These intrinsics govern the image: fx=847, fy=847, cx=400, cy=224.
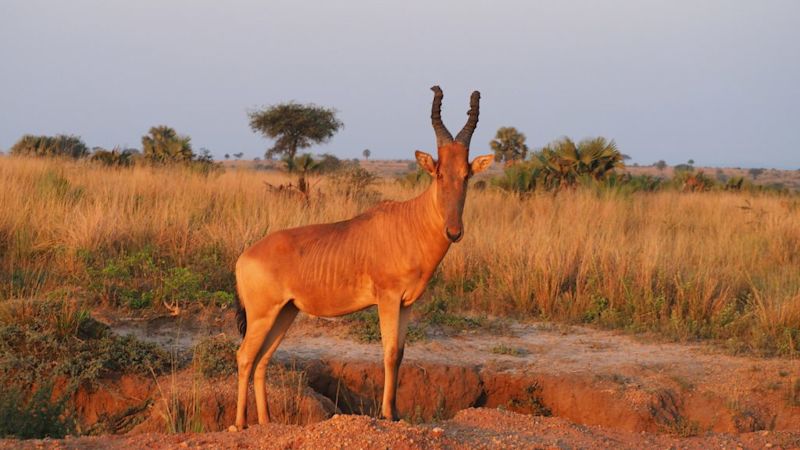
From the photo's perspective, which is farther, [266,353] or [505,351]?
[505,351]

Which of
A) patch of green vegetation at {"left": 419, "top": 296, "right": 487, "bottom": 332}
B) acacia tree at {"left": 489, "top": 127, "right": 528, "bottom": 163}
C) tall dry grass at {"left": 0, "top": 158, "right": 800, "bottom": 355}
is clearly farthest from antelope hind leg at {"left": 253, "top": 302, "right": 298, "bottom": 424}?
acacia tree at {"left": 489, "top": 127, "right": 528, "bottom": 163}

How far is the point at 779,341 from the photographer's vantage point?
29.8 feet

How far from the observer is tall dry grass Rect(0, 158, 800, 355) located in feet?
33.1

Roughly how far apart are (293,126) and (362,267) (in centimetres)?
3202

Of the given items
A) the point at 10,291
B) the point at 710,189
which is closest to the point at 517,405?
the point at 10,291

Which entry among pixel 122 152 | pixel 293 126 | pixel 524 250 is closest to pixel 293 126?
pixel 293 126

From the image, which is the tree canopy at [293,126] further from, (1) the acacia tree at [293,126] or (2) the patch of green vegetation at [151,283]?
(2) the patch of green vegetation at [151,283]

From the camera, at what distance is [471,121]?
6152mm

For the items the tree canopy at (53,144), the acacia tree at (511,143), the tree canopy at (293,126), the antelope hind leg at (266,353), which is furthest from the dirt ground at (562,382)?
the acacia tree at (511,143)

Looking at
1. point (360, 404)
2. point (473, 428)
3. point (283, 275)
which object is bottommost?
point (360, 404)

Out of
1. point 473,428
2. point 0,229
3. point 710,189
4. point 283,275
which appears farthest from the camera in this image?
point 710,189

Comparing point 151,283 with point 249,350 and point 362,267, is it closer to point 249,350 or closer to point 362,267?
point 249,350

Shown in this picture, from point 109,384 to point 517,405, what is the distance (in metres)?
3.78

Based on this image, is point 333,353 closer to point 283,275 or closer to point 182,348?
point 182,348
